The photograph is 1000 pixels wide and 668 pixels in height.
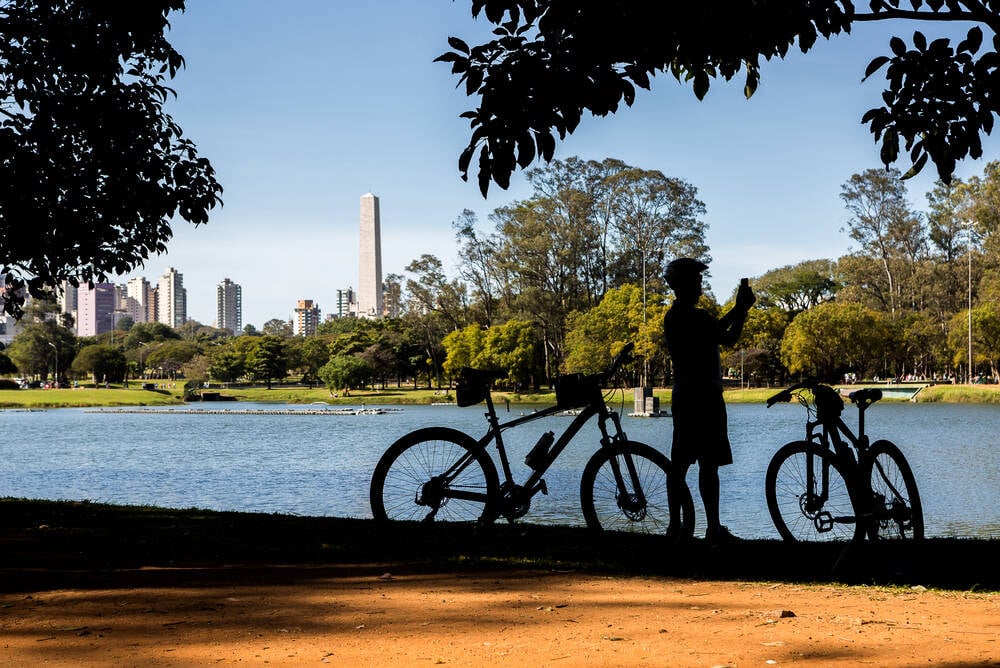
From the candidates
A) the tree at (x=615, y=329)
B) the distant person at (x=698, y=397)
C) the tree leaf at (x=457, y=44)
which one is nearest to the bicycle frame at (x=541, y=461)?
the distant person at (x=698, y=397)

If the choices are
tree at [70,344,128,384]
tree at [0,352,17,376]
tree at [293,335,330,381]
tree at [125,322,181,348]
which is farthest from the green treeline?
tree at [125,322,181,348]

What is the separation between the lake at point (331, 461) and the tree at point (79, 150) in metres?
7.18

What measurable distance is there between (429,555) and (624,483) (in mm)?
1355

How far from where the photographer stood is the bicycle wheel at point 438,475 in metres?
6.23

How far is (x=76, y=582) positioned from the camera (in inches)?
201

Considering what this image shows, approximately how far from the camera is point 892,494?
648cm

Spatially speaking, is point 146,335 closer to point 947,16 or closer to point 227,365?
point 227,365

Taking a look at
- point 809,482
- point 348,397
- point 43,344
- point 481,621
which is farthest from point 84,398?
point 481,621

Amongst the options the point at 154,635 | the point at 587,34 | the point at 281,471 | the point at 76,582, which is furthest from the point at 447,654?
the point at 281,471

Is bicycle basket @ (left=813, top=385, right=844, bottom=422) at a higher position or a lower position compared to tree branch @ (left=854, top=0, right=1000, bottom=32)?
lower

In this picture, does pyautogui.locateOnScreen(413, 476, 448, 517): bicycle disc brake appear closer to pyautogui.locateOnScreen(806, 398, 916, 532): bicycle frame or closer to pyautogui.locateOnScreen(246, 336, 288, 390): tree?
pyautogui.locateOnScreen(806, 398, 916, 532): bicycle frame

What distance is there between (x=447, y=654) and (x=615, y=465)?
264 centimetres

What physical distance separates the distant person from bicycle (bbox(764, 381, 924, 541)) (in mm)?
567

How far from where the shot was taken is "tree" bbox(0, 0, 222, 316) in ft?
31.1
